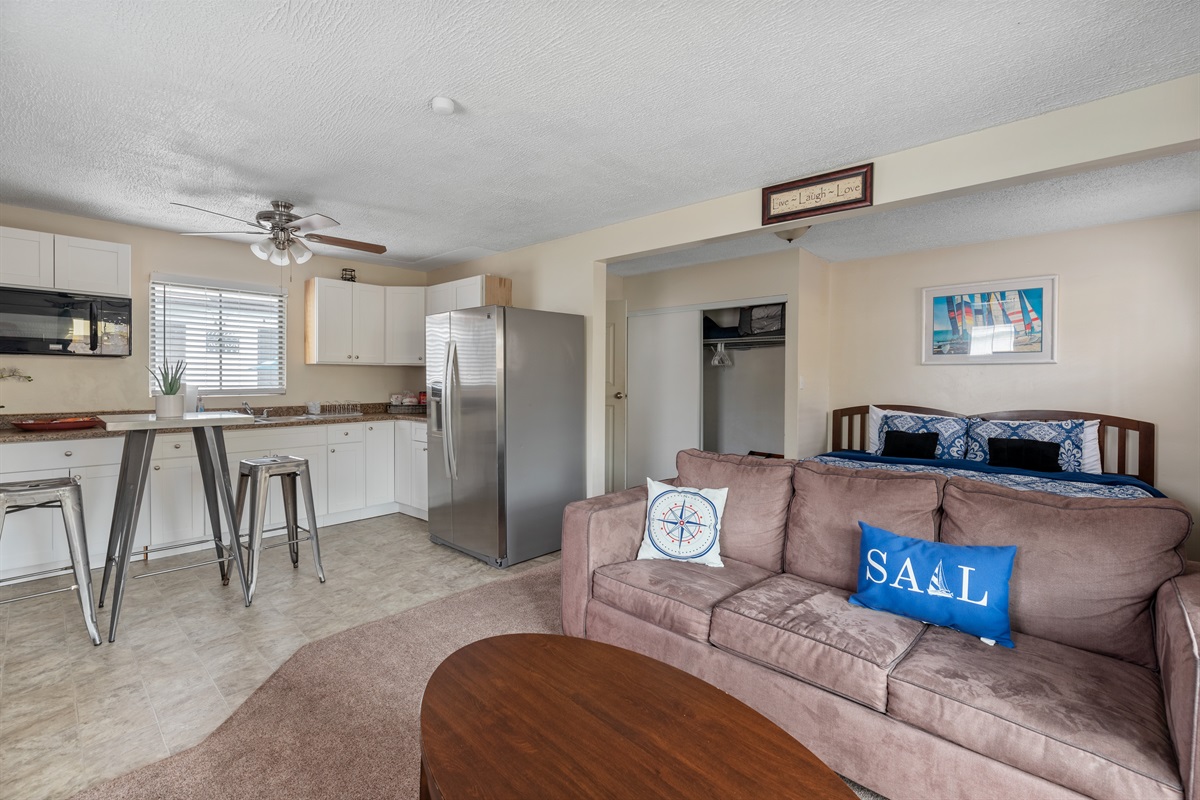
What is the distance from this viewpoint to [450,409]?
159 inches

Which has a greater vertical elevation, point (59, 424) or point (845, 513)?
point (59, 424)

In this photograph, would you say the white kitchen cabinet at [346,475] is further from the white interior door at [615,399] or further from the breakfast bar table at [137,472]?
the white interior door at [615,399]

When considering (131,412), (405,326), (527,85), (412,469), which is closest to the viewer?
(527,85)

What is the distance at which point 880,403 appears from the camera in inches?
199

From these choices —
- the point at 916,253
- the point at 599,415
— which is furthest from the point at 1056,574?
the point at 916,253

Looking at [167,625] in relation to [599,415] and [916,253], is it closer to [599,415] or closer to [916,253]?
[599,415]

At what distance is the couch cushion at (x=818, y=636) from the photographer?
1.66 meters

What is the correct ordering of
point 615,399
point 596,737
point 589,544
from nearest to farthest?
point 596,737, point 589,544, point 615,399

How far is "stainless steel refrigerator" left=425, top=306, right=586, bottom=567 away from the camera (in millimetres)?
3771

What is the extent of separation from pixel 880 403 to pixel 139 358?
6062 millimetres

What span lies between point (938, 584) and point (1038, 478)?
8.29 ft

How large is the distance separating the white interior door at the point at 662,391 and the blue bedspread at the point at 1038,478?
1732mm

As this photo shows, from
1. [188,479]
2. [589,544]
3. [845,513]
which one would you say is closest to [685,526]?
[589,544]

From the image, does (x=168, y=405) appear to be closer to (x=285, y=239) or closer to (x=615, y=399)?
(x=285, y=239)
